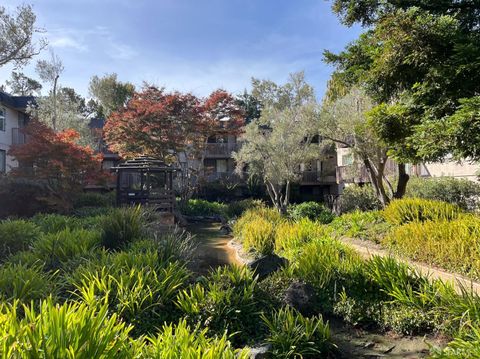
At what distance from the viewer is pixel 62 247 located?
8.00 m

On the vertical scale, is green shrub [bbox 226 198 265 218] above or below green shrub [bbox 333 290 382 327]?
above

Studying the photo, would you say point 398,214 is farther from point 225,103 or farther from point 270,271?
point 225,103

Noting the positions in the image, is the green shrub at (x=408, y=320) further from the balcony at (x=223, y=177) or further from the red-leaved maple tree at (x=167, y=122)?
the balcony at (x=223, y=177)

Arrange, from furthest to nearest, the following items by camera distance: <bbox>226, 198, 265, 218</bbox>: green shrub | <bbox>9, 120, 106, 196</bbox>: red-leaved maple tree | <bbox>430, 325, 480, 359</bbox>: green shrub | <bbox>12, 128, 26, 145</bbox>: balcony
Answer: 1. <bbox>12, 128, 26, 145</bbox>: balcony
2. <bbox>226, 198, 265, 218</bbox>: green shrub
3. <bbox>9, 120, 106, 196</bbox>: red-leaved maple tree
4. <bbox>430, 325, 480, 359</bbox>: green shrub

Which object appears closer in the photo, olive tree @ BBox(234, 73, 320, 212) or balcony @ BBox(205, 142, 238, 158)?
olive tree @ BBox(234, 73, 320, 212)

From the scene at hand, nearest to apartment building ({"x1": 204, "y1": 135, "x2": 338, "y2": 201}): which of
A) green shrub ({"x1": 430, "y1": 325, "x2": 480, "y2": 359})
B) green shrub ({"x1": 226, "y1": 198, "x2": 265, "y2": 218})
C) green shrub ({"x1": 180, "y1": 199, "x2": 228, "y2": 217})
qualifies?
green shrub ({"x1": 180, "y1": 199, "x2": 228, "y2": 217})

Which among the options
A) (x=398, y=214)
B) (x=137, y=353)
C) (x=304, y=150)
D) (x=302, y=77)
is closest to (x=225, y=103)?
(x=304, y=150)

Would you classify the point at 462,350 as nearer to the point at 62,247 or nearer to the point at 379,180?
the point at 62,247

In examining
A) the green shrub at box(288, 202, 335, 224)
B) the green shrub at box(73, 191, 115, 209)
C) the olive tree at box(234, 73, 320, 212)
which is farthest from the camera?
the olive tree at box(234, 73, 320, 212)

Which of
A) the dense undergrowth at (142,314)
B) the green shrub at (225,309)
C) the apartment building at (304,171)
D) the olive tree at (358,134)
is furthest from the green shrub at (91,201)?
the green shrub at (225,309)

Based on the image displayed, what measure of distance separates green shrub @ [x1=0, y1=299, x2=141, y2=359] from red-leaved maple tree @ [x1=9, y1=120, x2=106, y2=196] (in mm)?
13689

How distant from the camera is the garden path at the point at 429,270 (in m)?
6.05

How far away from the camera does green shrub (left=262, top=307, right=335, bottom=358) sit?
4.60 m

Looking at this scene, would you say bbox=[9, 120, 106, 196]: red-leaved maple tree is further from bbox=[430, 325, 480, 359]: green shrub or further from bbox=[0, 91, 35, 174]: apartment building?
bbox=[430, 325, 480, 359]: green shrub
